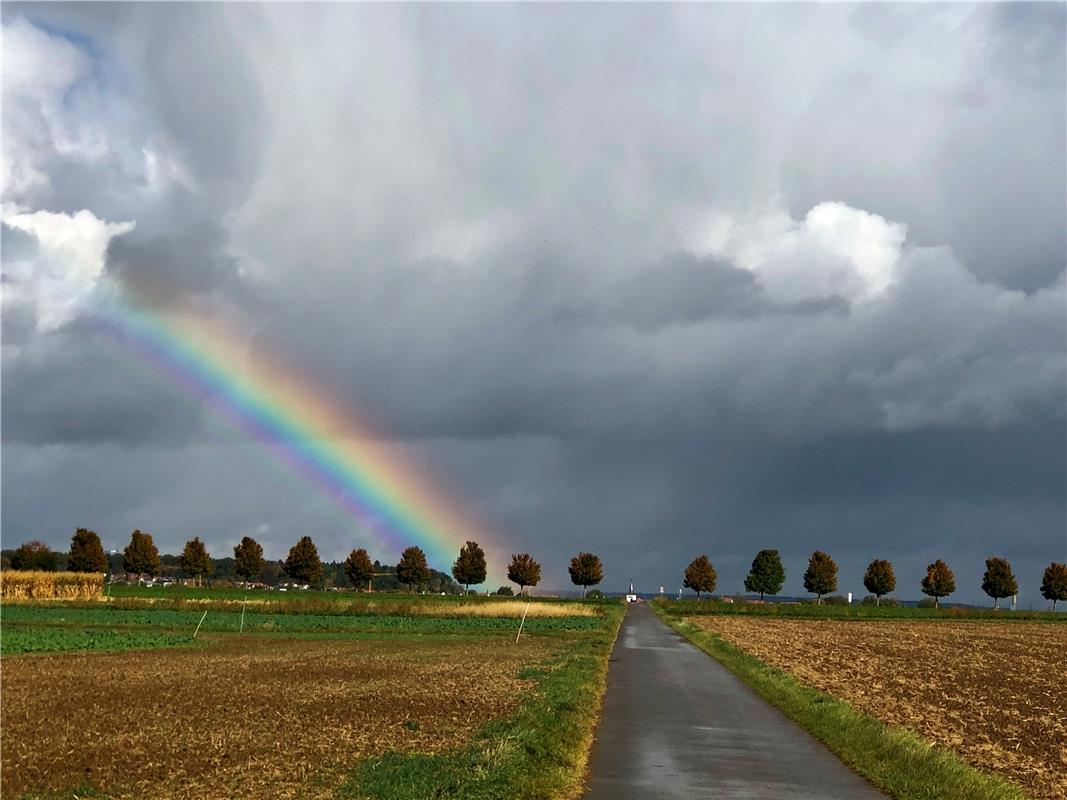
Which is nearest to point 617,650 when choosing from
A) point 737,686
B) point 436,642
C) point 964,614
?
point 436,642

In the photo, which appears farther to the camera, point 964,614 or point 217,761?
point 964,614

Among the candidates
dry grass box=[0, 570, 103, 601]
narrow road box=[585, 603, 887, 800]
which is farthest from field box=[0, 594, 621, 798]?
dry grass box=[0, 570, 103, 601]

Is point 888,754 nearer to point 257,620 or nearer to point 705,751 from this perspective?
point 705,751

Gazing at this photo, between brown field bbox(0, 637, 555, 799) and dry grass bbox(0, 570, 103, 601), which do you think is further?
dry grass bbox(0, 570, 103, 601)

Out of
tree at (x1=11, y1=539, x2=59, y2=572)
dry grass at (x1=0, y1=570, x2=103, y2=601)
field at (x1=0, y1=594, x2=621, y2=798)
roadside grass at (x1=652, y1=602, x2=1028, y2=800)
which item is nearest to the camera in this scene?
field at (x1=0, y1=594, x2=621, y2=798)

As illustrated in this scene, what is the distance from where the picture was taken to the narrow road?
1645 centimetres

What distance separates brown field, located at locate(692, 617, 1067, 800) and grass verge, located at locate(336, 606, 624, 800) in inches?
307

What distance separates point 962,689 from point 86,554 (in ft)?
605

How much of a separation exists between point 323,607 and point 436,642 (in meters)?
42.0

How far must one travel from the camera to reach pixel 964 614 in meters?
136

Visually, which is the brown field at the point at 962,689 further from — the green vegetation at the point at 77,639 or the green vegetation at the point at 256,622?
the green vegetation at the point at 77,639

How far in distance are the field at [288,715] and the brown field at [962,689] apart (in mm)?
8101

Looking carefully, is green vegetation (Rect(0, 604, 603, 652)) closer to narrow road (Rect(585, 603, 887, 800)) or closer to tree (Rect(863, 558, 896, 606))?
narrow road (Rect(585, 603, 887, 800))

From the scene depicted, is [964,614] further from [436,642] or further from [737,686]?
[737,686]
